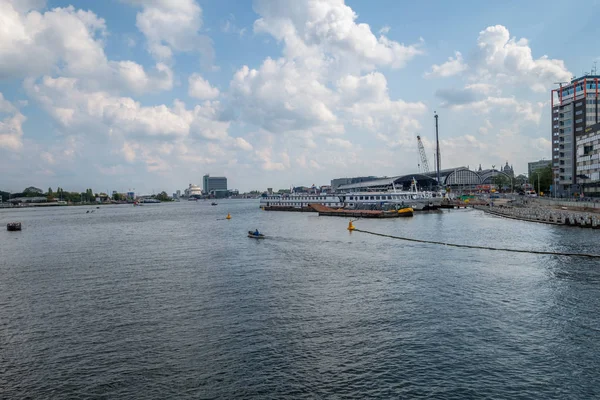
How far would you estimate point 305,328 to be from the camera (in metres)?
24.7

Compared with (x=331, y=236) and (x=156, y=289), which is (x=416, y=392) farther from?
(x=331, y=236)

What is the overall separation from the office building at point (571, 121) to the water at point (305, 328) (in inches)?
4627

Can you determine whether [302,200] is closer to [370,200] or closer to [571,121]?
[370,200]

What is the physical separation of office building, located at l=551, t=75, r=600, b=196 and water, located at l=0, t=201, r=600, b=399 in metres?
118

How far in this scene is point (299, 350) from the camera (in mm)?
21484

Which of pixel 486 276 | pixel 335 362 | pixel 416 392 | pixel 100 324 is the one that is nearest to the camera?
pixel 416 392

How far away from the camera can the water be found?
59.4ft

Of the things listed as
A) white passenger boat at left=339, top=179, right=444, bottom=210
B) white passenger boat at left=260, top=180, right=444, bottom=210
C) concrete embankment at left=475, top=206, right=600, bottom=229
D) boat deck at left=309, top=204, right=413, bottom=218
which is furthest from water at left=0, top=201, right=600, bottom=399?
white passenger boat at left=260, top=180, right=444, bottom=210

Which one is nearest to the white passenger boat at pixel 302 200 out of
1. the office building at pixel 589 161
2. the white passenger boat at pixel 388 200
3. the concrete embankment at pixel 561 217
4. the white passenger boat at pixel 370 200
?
the white passenger boat at pixel 370 200

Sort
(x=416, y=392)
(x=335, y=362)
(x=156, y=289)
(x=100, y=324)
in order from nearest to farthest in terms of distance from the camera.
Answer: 1. (x=416, y=392)
2. (x=335, y=362)
3. (x=100, y=324)
4. (x=156, y=289)

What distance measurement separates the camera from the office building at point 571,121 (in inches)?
5394

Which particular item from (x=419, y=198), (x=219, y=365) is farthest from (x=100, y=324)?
(x=419, y=198)

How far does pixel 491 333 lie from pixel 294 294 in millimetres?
14692

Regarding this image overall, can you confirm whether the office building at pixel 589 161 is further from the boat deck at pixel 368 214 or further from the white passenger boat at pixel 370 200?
the boat deck at pixel 368 214
